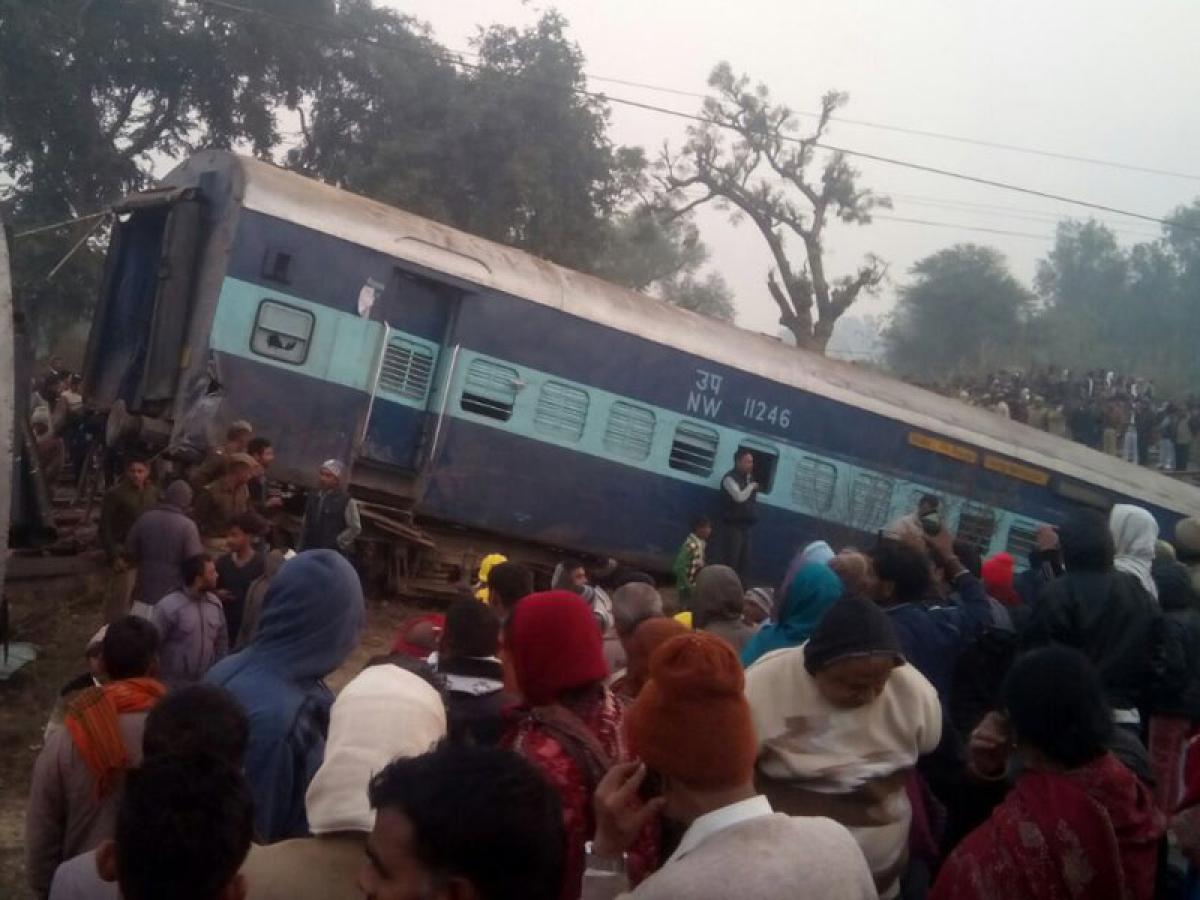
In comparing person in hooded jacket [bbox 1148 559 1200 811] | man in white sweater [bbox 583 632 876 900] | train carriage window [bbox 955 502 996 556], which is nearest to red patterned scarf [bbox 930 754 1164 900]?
man in white sweater [bbox 583 632 876 900]

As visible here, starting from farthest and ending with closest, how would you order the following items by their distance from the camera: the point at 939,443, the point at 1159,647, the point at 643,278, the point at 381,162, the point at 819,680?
the point at 643,278 < the point at 381,162 < the point at 939,443 < the point at 1159,647 < the point at 819,680

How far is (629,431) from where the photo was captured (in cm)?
1241

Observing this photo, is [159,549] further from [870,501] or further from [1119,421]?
[1119,421]

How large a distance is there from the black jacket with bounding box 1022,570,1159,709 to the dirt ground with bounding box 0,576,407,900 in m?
4.33

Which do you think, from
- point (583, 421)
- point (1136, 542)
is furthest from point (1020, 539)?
point (1136, 542)

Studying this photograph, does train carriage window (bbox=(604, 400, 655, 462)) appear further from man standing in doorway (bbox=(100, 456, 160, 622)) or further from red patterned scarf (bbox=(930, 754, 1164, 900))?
red patterned scarf (bbox=(930, 754, 1164, 900))

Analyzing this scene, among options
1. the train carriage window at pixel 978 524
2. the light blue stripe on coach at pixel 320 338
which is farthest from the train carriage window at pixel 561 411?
the train carriage window at pixel 978 524

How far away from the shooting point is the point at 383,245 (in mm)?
11078

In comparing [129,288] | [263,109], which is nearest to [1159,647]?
[129,288]

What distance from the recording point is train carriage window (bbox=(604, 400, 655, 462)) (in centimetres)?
1230

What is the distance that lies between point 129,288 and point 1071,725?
10.8 metres

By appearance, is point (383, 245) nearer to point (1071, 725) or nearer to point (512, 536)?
point (512, 536)

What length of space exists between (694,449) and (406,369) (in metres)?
3.42

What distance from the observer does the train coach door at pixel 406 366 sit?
11.0 meters
